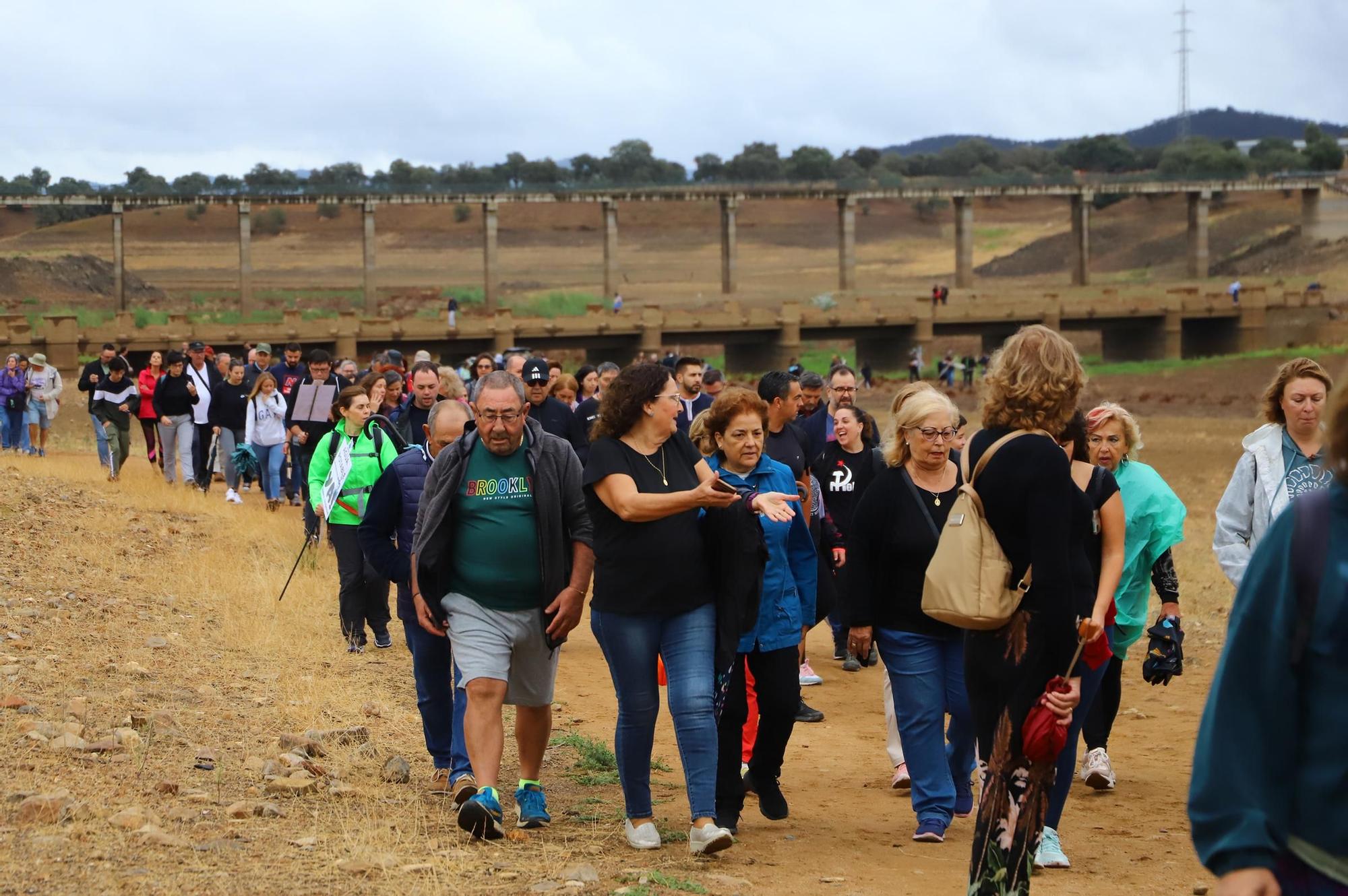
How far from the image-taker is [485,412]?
6555mm

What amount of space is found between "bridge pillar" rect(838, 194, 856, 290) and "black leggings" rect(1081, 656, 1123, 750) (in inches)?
3471

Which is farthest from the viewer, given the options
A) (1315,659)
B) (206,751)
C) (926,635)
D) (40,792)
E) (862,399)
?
(862,399)

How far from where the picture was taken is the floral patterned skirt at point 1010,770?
17.1ft

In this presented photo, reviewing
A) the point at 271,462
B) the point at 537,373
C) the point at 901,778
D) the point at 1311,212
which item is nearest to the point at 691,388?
the point at 537,373

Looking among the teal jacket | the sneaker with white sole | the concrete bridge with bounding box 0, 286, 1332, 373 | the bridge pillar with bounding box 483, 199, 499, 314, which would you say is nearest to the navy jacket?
the sneaker with white sole

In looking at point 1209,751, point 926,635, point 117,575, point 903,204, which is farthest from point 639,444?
point 903,204

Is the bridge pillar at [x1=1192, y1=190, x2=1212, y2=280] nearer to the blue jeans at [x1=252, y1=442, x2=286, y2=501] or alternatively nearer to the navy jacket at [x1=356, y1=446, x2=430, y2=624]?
the blue jeans at [x1=252, y1=442, x2=286, y2=501]

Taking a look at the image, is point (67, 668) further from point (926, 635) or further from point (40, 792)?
point (926, 635)

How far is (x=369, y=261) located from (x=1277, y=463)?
7919 centimetres

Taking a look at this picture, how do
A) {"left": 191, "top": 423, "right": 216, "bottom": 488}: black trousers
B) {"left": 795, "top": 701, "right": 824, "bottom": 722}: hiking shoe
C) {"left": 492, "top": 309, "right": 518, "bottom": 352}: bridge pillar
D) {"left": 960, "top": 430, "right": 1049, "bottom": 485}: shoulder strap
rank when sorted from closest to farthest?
{"left": 960, "top": 430, "right": 1049, "bottom": 485}: shoulder strap, {"left": 795, "top": 701, "right": 824, "bottom": 722}: hiking shoe, {"left": 191, "top": 423, "right": 216, "bottom": 488}: black trousers, {"left": 492, "top": 309, "right": 518, "bottom": 352}: bridge pillar

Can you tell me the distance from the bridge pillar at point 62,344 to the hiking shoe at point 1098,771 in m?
47.9

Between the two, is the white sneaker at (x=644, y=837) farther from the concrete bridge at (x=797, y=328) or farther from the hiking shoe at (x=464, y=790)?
the concrete bridge at (x=797, y=328)

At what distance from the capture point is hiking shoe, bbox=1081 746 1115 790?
8062 mm

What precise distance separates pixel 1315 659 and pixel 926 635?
4114mm
